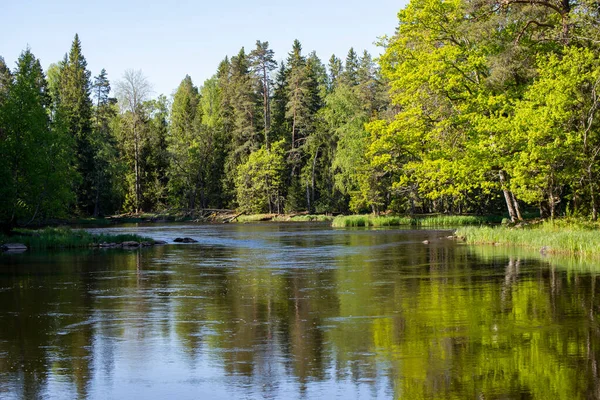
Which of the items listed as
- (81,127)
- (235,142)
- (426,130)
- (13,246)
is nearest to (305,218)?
(235,142)

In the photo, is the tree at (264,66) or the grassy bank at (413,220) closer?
the grassy bank at (413,220)

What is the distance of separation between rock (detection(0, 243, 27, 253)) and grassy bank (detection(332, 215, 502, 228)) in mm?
31552

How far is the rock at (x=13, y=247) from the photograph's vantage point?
142 feet

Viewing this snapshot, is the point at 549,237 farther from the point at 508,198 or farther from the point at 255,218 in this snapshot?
the point at 255,218

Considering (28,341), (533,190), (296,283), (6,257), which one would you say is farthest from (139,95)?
(28,341)

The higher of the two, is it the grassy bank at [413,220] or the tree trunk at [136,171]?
the tree trunk at [136,171]

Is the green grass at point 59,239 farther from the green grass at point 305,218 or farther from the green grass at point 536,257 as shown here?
the green grass at point 305,218

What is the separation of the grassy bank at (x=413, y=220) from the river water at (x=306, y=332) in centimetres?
3140

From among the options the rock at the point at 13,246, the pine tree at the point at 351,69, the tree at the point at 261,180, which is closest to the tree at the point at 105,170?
the tree at the point at 261,180

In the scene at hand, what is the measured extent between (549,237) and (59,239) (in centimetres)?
3039

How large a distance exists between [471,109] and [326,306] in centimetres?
2834

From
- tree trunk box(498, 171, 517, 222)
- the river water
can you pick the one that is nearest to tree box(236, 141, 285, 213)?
tree trunk box(498, 171, 517, 222)

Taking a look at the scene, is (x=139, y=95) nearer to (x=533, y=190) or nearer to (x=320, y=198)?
(x=320, y=198)

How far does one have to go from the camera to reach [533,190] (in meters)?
41.3
